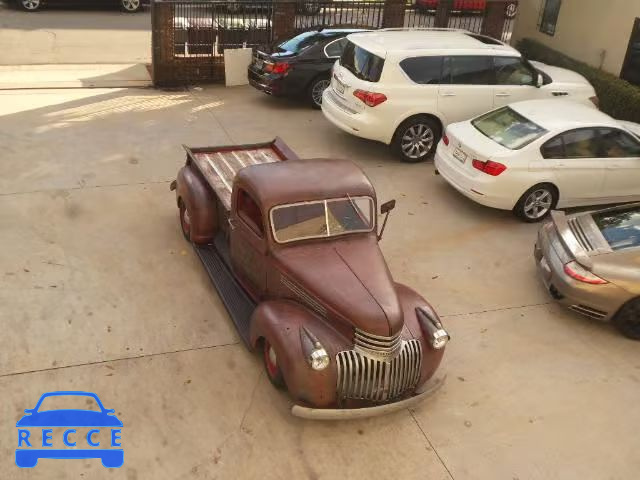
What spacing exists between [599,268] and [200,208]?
445cm

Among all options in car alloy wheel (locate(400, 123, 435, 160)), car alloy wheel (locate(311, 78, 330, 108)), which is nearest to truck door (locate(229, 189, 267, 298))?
car alloy wheel (locate(400, 123, 435, 160))

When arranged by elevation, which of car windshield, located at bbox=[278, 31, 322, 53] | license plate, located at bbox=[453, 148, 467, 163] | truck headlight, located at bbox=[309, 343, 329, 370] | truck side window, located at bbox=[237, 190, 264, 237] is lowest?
truck headlight, located at bbox=[309, 343, 329, 370]

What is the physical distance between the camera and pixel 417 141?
36.8 ft

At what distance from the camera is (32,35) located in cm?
1719

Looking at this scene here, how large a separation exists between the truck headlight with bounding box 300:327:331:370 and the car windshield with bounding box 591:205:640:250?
373 cm

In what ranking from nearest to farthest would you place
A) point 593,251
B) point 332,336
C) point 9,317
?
1. point 332,336
2. point 9,317
3. point 593,251

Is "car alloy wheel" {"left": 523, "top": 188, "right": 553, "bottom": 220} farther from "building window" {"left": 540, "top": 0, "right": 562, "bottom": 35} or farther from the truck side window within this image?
"building window" {"left": 540, "top": 0, "right": 562, "bottom": 35}

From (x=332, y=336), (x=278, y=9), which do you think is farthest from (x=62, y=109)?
(x=332, y=336)

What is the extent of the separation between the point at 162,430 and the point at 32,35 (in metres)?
14.8

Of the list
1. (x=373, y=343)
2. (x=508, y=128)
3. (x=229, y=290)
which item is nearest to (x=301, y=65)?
(x=508, y=128)

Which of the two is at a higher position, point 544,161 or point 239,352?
point 544,161

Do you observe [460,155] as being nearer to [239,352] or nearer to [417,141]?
[417,141]

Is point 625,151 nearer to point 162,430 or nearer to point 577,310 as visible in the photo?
point 577,310

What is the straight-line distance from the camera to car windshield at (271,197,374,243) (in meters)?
6.20
